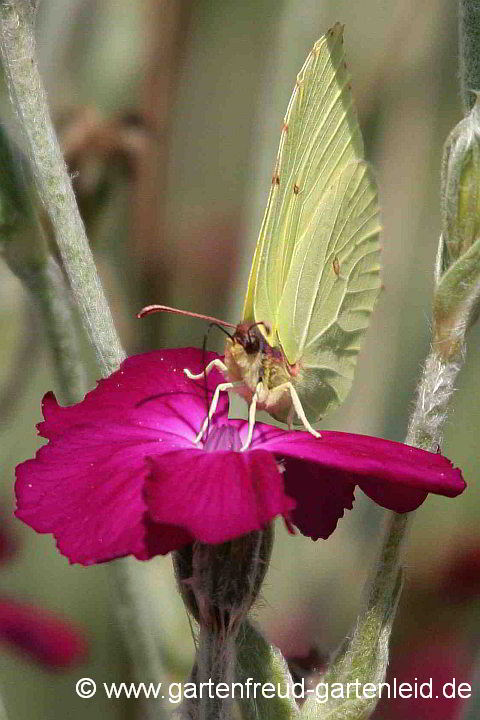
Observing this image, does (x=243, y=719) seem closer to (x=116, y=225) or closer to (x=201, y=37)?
(x=116, y=225)

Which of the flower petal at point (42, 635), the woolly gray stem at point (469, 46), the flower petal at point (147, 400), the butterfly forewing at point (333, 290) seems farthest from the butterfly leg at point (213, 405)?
the flower petal at point (42, 635)

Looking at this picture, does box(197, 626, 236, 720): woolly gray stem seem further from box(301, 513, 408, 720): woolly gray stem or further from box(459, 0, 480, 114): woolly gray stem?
box(459, 0, 480, 114): woolly gray stem

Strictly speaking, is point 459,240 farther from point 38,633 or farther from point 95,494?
point 38,633

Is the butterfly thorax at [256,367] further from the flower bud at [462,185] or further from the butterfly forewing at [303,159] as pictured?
the flower bud at [462,185]

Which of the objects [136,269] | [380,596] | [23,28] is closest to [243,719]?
[380,596]

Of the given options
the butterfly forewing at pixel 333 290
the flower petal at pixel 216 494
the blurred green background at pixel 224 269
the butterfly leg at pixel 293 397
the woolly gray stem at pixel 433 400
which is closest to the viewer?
the flower petal at pixel 216 494
